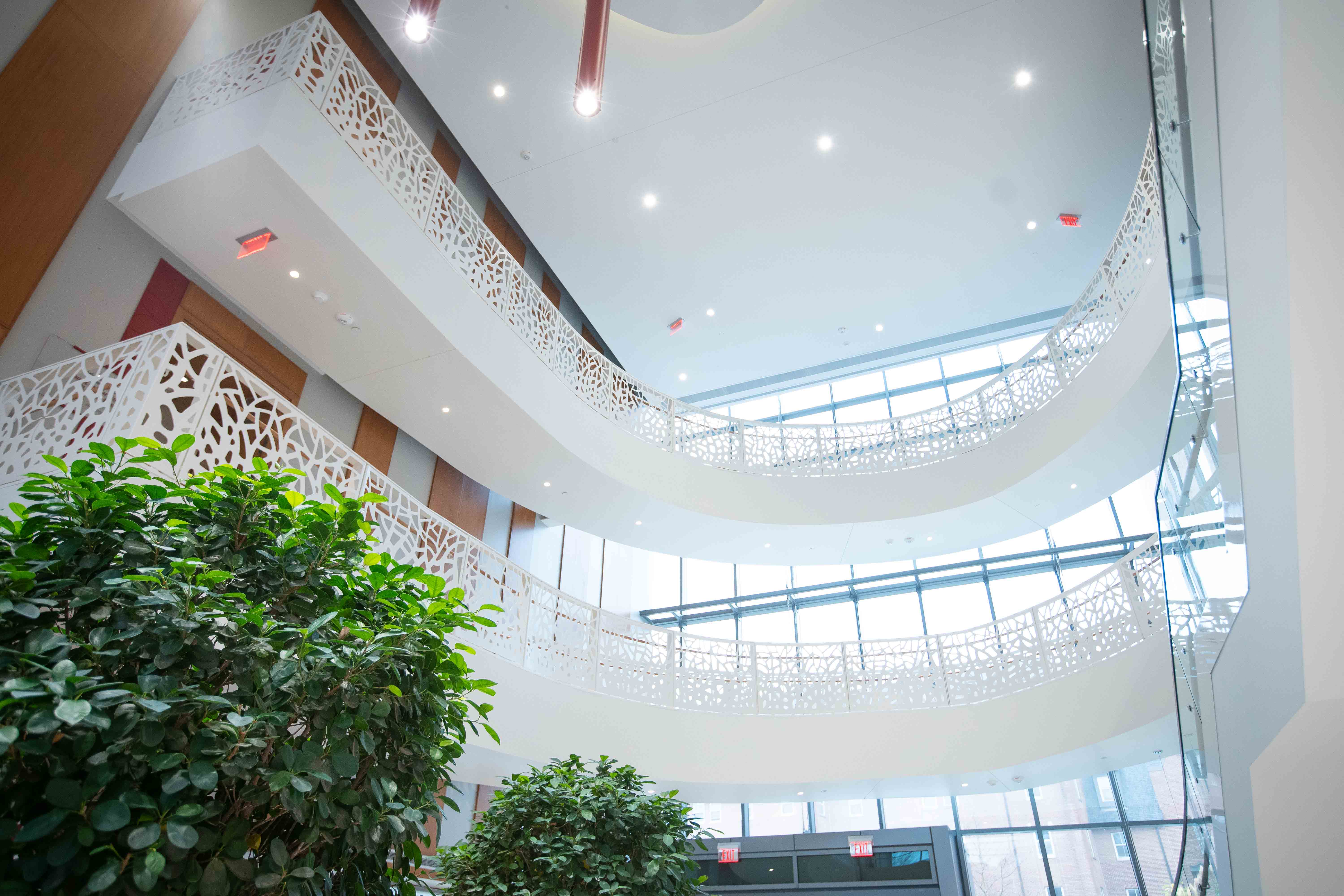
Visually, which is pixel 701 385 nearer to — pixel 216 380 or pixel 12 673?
pixel 216 380

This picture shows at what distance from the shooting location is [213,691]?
2.34 meters

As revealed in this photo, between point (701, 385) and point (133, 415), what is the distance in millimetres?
11276

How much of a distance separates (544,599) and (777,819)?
6.81 m

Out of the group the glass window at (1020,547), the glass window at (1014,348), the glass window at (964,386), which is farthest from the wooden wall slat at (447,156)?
the glass window at (1020,547)

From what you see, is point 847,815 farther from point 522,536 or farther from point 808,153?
point 808,153

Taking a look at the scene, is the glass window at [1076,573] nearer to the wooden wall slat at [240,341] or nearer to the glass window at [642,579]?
the glass window at [642,579]

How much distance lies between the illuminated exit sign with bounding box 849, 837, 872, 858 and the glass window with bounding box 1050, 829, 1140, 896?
415cm

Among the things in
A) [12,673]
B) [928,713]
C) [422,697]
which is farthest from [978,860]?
[12,673]

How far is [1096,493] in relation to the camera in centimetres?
1000

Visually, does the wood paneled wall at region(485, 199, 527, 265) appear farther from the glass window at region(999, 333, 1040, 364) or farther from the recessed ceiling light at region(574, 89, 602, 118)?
the glass window at region(999, 333, 1040, 364)

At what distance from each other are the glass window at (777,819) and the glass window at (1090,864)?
3665mm

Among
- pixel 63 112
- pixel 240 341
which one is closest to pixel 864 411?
pixel 240 341

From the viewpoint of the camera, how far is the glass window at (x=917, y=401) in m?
15.1

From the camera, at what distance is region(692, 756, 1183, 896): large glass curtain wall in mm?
10344
